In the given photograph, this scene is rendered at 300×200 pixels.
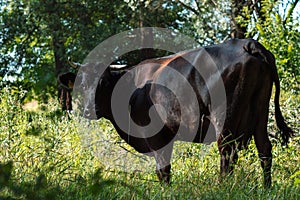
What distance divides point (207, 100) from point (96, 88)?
1.83 m

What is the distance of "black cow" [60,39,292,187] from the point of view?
19.5ft

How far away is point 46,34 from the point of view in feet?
78.2

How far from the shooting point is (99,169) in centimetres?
227

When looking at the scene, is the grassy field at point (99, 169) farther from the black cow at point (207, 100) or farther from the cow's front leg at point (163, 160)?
the black cow at point (207, 100)

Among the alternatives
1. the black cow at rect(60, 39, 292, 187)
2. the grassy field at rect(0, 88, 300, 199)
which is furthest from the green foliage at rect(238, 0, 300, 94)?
the black cow at rect(60, 39, 292, 187)

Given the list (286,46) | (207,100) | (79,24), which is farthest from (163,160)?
(79,24)

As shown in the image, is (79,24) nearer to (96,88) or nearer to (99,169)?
(96,88)

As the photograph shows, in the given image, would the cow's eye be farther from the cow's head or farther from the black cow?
the black cow

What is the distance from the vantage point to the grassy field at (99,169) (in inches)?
111

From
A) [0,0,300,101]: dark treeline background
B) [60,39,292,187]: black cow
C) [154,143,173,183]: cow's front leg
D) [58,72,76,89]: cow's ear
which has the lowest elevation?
[154,143,173,183]: cow's front leg

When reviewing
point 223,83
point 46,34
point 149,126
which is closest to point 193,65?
point 223,83

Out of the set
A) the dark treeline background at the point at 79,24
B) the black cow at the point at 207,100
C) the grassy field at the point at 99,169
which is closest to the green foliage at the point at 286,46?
the grassy field at the point at 99,169

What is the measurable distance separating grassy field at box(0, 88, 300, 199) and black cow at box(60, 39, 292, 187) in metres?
0.26

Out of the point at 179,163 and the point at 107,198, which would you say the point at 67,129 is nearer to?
the point at 179,163
